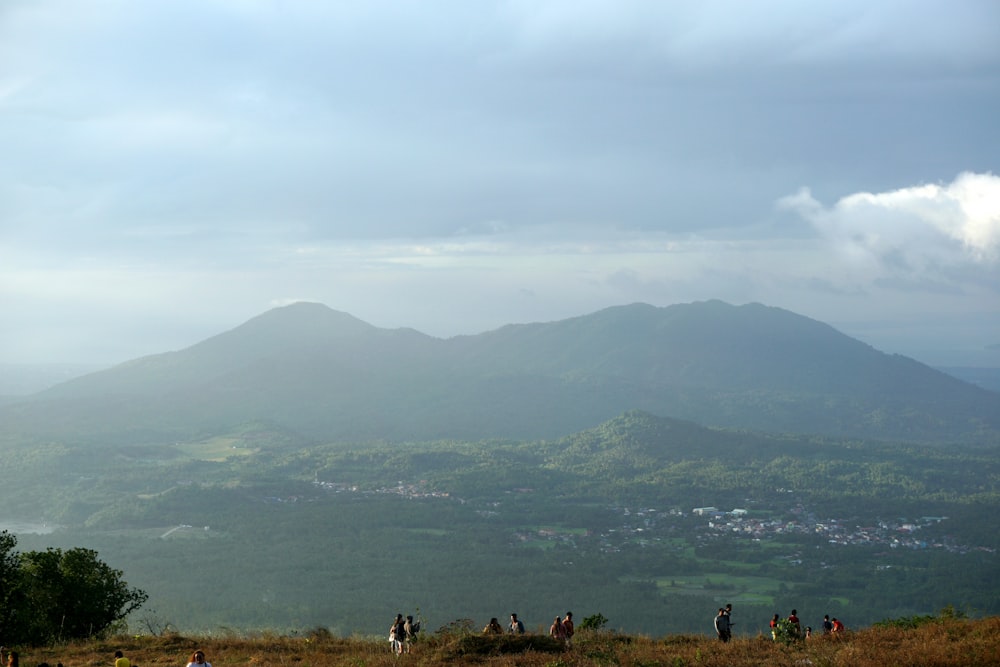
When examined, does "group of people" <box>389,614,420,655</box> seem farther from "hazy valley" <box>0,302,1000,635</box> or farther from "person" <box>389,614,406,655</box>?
"hazy valley" <box>0,302,1000,635</box>

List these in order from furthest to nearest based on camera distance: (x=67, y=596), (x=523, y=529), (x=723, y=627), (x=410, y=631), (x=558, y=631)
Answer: (x=523, y=529) → (x=67, y=596) → (x=723, y=627) → (x=558, y=631) → (x=410, y=631)

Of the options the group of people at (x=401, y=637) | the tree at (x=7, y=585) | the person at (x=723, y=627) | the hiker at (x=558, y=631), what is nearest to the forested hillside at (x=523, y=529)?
the tree at (x=7, y=585)

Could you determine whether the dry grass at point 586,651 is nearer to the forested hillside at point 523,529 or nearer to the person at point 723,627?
the person at point 723,627

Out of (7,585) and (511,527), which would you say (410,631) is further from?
(511,527)

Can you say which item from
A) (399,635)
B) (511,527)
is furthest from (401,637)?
(511,527)

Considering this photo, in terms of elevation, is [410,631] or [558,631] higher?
[410,631]

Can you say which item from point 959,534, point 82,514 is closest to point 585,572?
point 959,534
